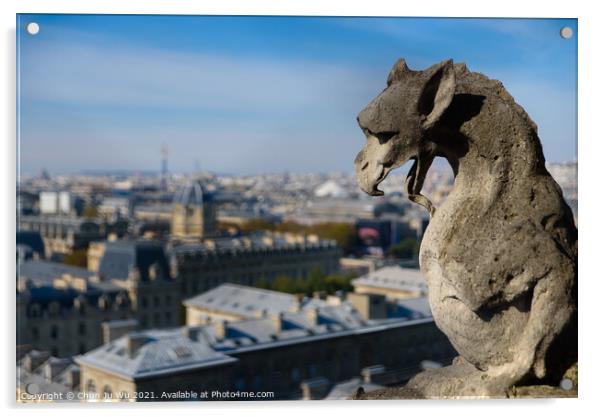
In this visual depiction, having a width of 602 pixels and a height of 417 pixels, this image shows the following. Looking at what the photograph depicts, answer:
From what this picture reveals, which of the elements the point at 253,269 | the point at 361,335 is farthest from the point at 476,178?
the point at 253,269

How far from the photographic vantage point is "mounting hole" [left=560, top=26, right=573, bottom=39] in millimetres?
5387

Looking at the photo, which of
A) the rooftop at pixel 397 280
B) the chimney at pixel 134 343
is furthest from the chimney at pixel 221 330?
the rooftop at pixel 397 280

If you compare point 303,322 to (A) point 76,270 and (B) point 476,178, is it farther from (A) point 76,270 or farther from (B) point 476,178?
(B) point 476,178

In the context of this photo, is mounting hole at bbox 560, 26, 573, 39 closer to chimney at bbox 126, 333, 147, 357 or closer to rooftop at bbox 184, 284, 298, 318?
chimney at bbox 126, 333, 147, 357

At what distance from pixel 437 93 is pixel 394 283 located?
68.0ft

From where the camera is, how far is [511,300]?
8.91ft

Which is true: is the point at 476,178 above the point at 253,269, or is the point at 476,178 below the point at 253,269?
above

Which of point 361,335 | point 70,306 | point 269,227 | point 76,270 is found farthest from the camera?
point 269,227

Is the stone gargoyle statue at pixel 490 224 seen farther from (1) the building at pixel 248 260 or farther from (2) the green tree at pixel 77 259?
(2) the green tree at pixel 77 259

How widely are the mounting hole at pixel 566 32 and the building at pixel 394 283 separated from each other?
1501 cm

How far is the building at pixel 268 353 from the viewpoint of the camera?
1223 centimetres

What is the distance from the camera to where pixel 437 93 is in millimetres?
2684

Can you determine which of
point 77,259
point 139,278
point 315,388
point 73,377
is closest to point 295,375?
point 315,388

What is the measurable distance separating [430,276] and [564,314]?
0.40 metres
